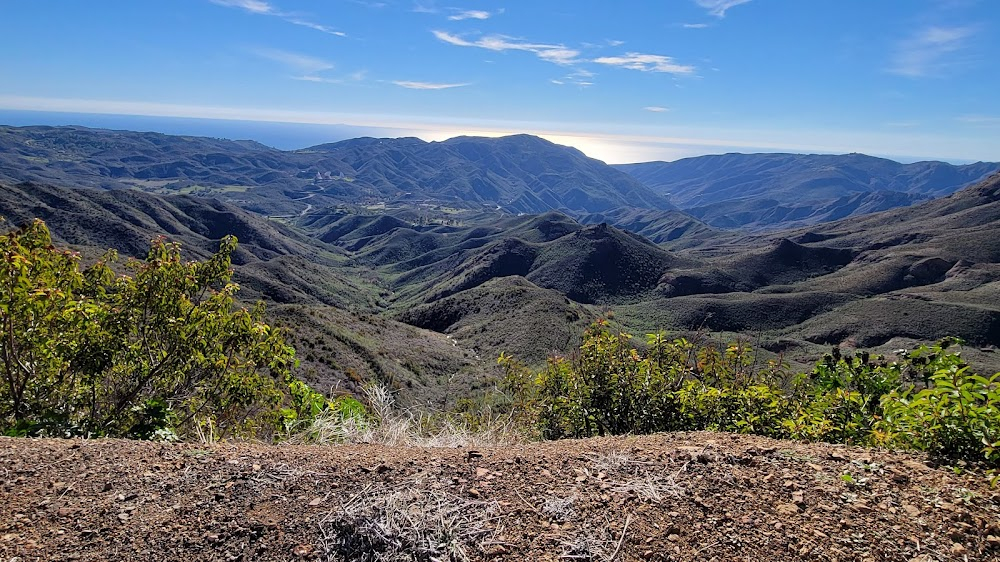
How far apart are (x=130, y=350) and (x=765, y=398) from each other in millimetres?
6304

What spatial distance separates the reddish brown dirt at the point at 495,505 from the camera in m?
2.63

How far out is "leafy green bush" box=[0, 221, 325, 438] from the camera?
4691 mm

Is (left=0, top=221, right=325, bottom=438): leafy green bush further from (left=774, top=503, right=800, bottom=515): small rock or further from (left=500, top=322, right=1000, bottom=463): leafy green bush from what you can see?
(left=774, top=503, right=800, bottom=515): small rock

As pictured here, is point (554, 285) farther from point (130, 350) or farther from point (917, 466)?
point (917, 466)

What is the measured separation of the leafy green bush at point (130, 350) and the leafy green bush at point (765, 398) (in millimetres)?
3210

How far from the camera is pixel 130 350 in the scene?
5.20 meters

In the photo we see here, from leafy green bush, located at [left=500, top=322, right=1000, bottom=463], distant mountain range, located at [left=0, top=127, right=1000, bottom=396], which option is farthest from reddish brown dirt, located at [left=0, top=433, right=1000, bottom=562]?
distant mountain range, located at [left=0, top=127, right=1000, bottom=396]

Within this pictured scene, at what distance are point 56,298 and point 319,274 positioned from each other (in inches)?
4316

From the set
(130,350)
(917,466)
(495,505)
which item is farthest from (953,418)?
(130,350)

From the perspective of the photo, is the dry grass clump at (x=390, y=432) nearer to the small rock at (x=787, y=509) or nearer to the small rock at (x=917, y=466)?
the small rock at (x=787, y=509)

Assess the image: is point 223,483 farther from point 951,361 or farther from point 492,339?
point 492,339

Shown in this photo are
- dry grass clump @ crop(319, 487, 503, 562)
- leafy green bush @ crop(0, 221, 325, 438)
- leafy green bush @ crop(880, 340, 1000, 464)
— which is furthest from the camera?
A: leafy green bush @ crop(0, 221, 325, 438)

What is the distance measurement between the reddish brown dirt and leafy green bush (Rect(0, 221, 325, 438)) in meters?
1.32

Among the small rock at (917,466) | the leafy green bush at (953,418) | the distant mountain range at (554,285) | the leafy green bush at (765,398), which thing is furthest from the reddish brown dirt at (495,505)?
the distant mountain range at (554,285)
